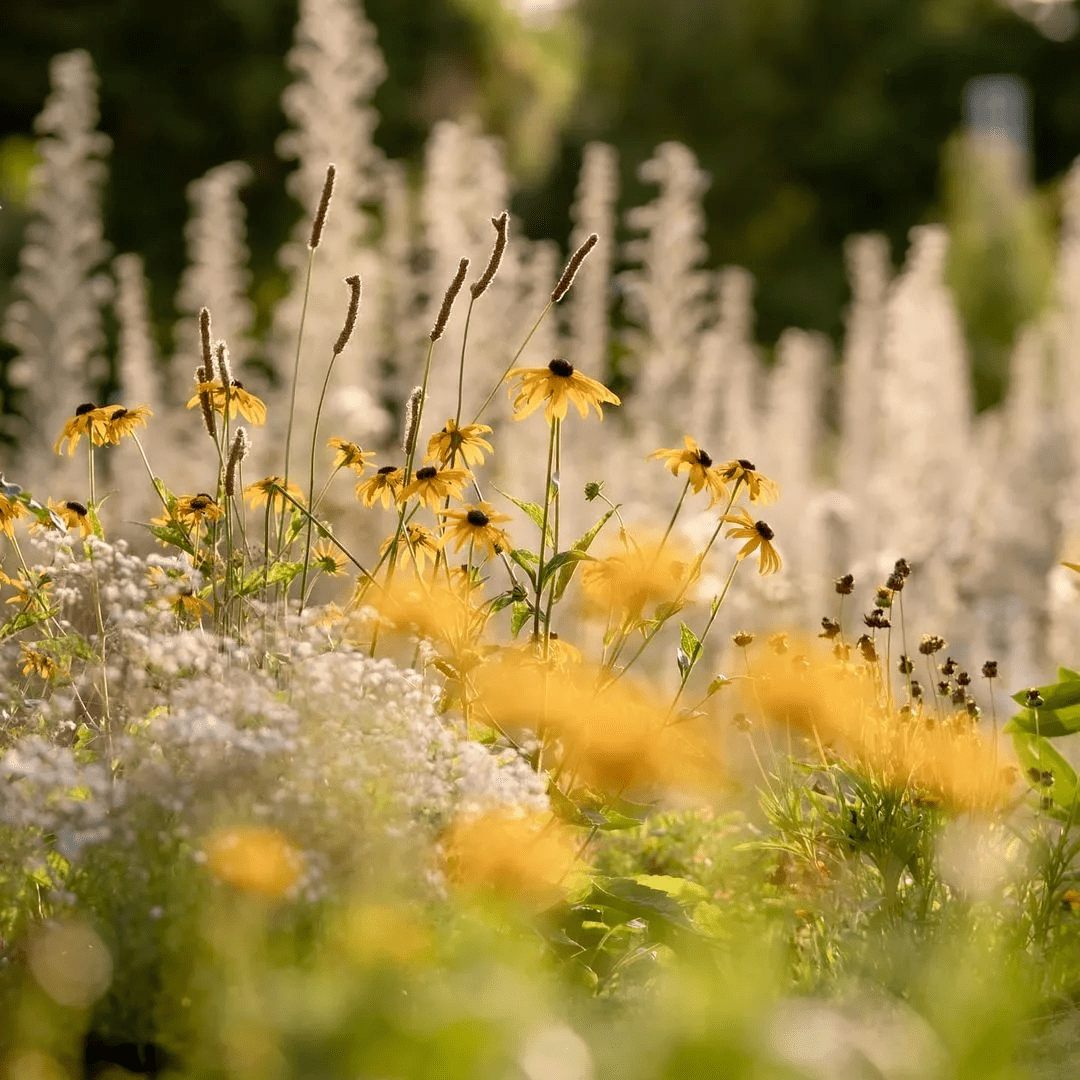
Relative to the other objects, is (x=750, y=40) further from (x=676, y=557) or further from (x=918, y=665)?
(x=676, y=557)

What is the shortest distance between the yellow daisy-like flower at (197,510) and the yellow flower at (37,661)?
404 mm

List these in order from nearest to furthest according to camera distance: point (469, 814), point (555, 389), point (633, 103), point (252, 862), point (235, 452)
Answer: point (252, 862) → point (469, 814) → point (235, 452) → point (555, 389) → point (633, 103)

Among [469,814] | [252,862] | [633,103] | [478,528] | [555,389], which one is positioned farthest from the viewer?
[633,103]

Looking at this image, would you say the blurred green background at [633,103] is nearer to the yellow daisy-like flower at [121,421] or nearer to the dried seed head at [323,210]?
the yellow daisy-like flower at [121,421]

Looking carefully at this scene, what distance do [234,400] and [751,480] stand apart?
45.5 inches

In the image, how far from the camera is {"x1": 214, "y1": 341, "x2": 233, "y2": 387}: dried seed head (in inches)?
117

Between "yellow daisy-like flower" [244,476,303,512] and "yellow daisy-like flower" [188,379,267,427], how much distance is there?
13 centimetres

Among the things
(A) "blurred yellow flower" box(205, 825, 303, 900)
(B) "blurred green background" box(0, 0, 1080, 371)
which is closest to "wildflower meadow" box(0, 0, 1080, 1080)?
(A) "blurred yellow flower" box(205, 825, 303, 900)

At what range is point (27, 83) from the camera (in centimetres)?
1543

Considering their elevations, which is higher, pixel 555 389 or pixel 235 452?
pixel 555 389

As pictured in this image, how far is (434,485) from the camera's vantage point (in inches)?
119

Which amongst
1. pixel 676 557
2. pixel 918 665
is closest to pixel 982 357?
pixel 918 665

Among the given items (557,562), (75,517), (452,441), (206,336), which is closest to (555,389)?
(452,441)

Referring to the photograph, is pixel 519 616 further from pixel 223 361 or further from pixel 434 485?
pixel 223 361
